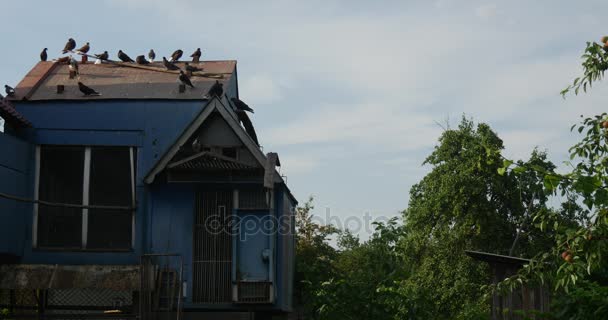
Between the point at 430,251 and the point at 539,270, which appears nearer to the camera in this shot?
the point at 539,270

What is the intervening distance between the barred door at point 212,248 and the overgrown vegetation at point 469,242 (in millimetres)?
1974

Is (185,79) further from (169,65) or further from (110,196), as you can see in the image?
(110,196)

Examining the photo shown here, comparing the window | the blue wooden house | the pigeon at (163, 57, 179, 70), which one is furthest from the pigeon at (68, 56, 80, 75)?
the window

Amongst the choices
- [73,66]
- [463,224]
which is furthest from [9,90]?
[463,224]

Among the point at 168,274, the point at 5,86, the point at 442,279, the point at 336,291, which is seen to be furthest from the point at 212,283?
the point at 442,279

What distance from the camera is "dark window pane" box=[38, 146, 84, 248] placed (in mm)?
17609

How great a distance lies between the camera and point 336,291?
16.6 m

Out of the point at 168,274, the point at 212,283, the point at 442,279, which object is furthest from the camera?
the point at 442,279

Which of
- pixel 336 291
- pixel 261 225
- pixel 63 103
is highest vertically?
pixel 63 103

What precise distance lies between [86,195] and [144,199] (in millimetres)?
1192

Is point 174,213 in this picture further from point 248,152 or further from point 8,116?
point 8,116

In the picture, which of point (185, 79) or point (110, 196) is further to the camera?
point (185, 79)

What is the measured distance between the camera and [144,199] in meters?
17.6

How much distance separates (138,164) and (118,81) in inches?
97.1
